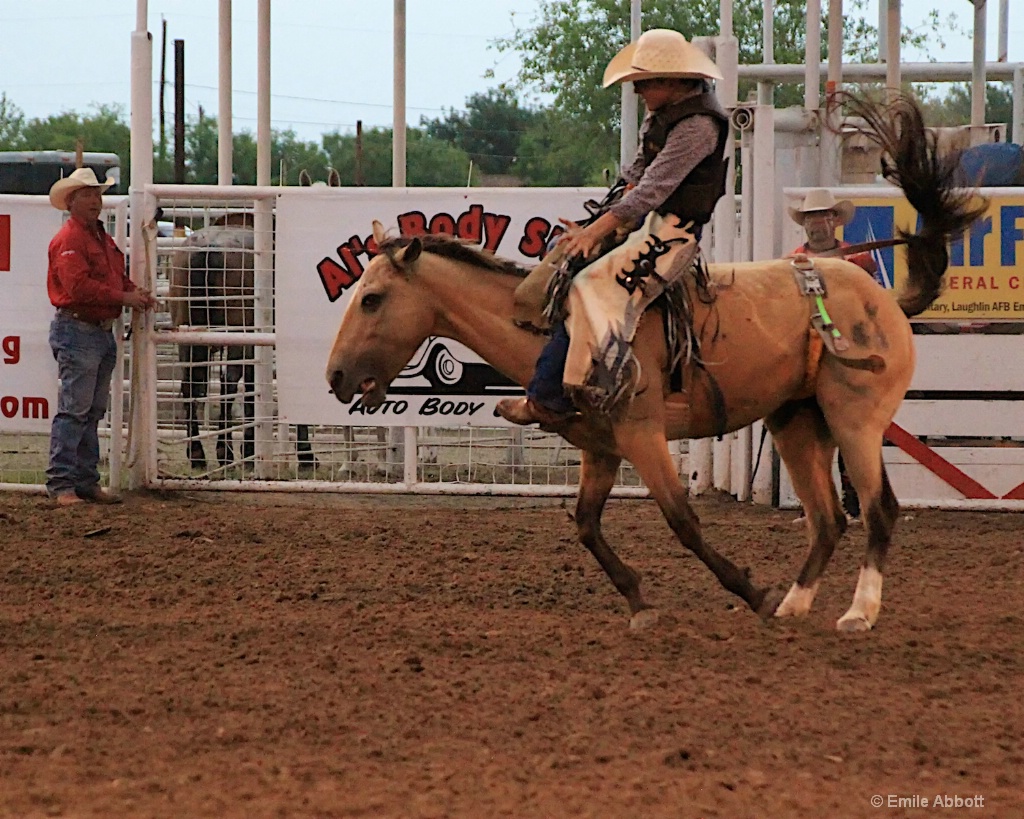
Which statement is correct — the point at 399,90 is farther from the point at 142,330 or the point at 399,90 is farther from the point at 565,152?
the point at 565,152

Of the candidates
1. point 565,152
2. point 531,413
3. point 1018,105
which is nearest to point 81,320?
point 531,413

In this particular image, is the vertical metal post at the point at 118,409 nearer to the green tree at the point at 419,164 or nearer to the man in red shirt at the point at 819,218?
the man in red shirt at the point at 819,218

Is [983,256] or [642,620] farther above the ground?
[983,256]

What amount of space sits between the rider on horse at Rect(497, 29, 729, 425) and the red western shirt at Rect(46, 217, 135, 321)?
4124 mm

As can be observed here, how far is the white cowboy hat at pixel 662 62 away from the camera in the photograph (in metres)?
5.72

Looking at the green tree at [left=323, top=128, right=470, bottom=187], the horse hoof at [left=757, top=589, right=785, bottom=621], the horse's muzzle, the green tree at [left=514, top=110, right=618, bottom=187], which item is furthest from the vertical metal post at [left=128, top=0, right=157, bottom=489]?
the green tree at [left=323, top=128, right=470, bottom=187]

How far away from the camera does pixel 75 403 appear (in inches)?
366

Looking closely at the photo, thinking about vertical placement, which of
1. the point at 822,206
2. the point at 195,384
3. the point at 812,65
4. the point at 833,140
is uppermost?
the point at 812,65

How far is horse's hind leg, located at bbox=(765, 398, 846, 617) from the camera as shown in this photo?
6.16 metres

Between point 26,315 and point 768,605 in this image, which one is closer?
point 768,605

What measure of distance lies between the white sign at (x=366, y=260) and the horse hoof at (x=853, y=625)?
12.6 feet

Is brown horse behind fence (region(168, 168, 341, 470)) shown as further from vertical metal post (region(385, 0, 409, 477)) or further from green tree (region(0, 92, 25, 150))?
green tree (region(0, 92, 25, 150))

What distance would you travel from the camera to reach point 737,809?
362cm

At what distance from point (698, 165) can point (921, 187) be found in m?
1.11
